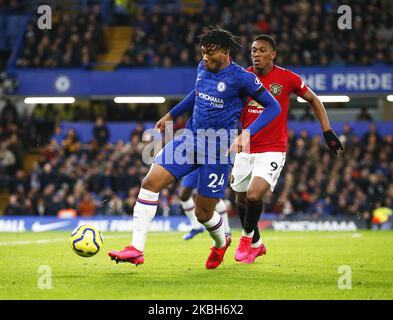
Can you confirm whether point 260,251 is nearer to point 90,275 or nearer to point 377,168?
point 90,275

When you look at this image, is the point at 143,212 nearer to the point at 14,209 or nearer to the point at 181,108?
the point at 181,108

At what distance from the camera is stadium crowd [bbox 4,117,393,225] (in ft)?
71.6

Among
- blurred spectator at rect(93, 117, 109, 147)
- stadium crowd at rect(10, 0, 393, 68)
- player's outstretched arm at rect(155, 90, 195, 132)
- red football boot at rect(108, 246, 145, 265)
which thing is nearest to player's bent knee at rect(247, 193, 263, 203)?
player's outstretched arm at rect(155, 90, 195, 132)

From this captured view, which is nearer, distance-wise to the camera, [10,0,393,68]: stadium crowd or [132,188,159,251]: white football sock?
[132,188,159,251]: white football sock

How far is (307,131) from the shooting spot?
24.4 m

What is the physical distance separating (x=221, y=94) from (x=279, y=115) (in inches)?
59.5

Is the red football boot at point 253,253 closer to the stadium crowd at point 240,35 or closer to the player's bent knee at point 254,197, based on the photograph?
the player's bent knee at point 254,197

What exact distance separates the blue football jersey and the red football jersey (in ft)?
3.93

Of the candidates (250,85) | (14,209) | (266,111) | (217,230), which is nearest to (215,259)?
(217,230)

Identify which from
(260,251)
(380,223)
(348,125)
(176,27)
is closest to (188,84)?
(176,27)

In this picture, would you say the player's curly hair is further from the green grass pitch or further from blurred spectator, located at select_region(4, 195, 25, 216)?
blurred spectator, located at select_region(4, 195, 25, 216)

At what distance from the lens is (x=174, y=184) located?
894 inches

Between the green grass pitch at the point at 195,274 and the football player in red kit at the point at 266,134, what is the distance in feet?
1.76

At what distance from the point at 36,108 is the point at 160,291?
19164mm
